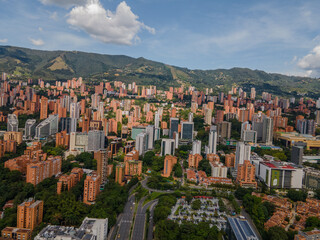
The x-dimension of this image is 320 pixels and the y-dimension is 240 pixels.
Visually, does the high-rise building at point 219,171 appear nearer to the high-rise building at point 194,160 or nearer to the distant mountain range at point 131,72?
the high-rise building at point 194,160

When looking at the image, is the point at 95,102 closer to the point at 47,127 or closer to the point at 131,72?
the point at 47,127

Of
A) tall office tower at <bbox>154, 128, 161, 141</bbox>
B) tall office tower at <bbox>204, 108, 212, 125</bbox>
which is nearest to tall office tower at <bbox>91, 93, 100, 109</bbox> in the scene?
tall office tower at <bbox>154, 128, 161, 141</bbox>

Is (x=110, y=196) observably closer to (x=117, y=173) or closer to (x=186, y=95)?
(x=117, y=173)

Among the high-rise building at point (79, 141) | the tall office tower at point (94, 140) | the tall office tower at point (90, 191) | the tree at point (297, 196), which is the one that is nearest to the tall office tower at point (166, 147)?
the tall office tower at point (94, 140)

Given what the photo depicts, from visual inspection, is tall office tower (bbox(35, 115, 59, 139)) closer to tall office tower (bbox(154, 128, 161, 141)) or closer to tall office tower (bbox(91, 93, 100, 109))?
tall office tower (bbox(91, 93, 100, 109))

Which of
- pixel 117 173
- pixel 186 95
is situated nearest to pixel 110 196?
pixel 117 173

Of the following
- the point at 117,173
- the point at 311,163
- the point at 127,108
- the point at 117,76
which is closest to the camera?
the point at 117,173
